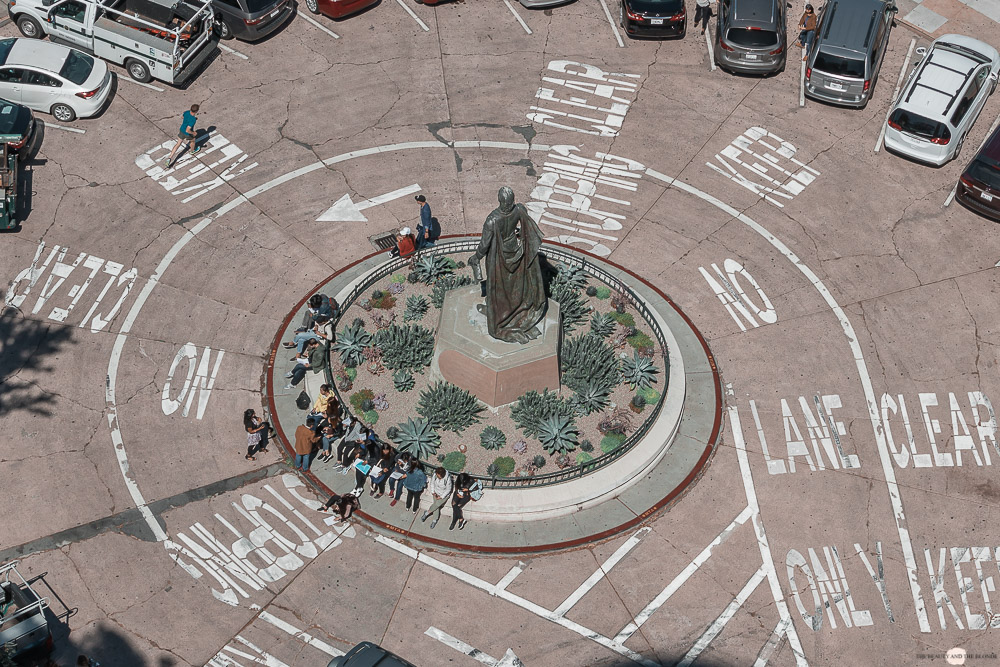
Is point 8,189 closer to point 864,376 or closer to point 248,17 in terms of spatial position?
point 248,17

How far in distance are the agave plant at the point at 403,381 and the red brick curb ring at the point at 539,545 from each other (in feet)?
8.41

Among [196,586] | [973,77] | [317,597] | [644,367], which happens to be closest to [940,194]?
[973,77]

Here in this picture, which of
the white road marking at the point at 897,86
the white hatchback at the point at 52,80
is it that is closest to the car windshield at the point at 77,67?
the white hatchback at the point at 52,80

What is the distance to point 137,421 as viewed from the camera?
22328 mm

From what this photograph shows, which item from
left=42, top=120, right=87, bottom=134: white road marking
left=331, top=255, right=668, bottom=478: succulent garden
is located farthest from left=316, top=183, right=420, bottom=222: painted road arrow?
left=42, top=120, right=87, bottom=134: white road marking

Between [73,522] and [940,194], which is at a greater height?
[940,194]

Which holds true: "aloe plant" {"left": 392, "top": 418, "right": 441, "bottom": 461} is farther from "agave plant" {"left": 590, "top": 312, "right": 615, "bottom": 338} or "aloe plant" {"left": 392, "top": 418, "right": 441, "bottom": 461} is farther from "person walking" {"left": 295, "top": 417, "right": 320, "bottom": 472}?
"agave plant" {"left": 590, "top": 312, "right": 615, "bottom": 338}

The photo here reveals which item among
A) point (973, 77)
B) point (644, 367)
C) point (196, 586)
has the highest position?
point (973, 77)

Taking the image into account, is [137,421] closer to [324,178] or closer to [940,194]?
[324,178]

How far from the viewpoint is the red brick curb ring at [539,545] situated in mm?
20297

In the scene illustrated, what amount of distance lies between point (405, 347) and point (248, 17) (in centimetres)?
1380

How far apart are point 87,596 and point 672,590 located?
1086cm

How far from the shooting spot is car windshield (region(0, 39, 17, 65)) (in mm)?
28734

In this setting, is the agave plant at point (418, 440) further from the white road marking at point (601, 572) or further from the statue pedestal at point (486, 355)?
the white road marking at point (601, 572)
